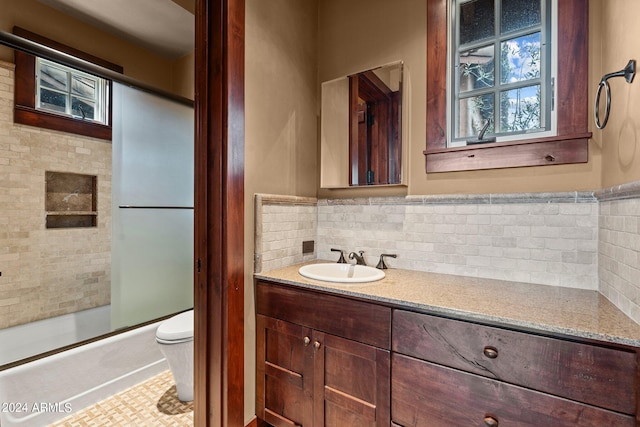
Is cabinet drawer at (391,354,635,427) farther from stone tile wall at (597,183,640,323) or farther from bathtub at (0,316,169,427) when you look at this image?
bathtub at (0,316,169,427)

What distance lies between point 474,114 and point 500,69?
25 cm

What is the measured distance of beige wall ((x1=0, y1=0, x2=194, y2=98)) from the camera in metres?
2.04

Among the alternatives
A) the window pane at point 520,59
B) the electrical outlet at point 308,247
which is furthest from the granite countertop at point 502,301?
the window pane at point 520,59

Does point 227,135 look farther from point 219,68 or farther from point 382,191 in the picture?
point 382,191

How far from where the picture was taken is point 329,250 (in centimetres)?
198

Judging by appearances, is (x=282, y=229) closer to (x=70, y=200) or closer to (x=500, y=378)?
(x=500, y=378)

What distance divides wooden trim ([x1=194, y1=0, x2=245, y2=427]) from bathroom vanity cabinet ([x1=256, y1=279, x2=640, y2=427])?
Answer: 7.0 inches

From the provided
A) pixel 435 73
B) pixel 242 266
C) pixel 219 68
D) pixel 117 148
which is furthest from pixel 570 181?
pixel 117 148

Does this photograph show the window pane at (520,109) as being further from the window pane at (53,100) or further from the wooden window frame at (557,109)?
the window pane at (53,100)

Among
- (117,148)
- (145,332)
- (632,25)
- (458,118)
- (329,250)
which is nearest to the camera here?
(632,25)

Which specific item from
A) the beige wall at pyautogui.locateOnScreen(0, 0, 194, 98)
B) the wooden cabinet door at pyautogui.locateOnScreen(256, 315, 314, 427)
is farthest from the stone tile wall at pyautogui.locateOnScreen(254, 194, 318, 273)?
the beige wall at pyautogui.locateOnScreen(0, 0, 194, 98)

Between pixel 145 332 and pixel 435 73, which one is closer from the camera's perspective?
pixel 435 73

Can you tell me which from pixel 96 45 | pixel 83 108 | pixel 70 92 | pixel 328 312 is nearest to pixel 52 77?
pixel 70 92

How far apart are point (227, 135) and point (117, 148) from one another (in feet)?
5.86
